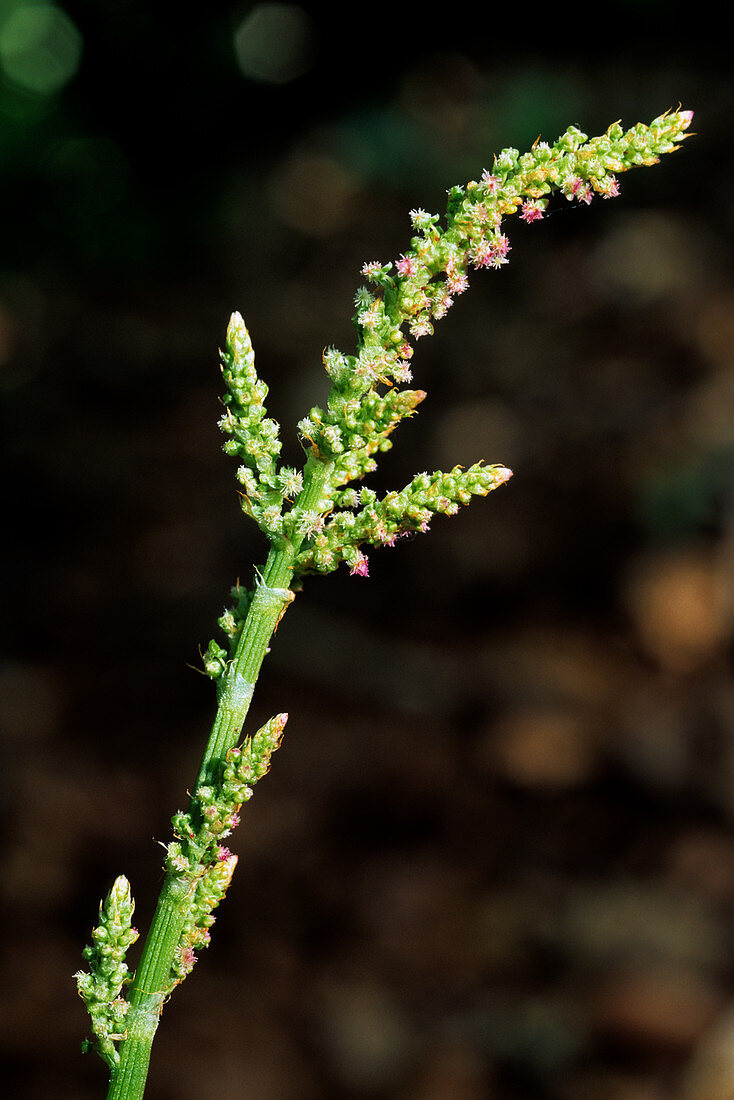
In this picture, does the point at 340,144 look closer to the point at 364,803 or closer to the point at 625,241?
the point at 625,241

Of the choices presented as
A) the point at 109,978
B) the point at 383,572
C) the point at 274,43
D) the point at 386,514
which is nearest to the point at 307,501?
the point at 386,514

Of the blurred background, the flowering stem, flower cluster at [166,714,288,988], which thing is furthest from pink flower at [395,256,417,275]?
the blurred background

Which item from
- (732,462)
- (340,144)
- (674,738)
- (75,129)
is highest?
(340,144)

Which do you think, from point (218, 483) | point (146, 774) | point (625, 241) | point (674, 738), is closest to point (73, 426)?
point (218, 483)

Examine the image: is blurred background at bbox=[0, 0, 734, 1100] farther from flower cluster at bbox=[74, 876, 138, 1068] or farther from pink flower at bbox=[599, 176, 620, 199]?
flower cluster at bbox=[74, 876, 138, 1068]

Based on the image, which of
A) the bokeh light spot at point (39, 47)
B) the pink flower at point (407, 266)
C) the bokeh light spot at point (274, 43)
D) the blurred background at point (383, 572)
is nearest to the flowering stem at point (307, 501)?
the pink flower at point (407, 266)

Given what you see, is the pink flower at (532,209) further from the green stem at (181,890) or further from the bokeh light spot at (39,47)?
the bokeh light spot at (39,47)
